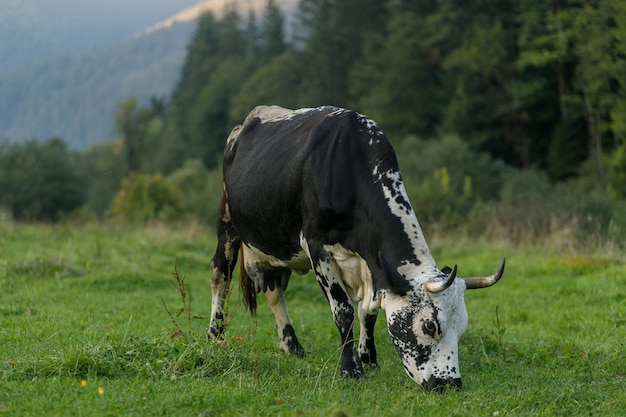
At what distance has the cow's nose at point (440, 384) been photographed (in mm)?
6461

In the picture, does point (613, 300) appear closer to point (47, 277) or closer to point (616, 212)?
point (47, 277)

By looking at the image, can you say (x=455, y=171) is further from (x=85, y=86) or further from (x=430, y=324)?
(x=85, y=86)

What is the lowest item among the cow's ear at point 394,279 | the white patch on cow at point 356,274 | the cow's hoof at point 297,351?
the cow's hoof at point 297,351

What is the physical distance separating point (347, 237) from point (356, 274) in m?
0.41

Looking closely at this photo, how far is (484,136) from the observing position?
5025 cm

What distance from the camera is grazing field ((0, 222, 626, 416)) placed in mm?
5910

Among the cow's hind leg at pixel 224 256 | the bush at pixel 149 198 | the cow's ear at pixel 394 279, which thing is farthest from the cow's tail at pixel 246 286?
the bush at pixel 149 198

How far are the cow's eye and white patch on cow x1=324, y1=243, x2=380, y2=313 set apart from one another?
28.6 inches

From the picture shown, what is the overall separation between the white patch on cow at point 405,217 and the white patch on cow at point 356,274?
0.54 meters

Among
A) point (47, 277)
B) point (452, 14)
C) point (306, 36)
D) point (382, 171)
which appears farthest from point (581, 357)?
point (306, 36)

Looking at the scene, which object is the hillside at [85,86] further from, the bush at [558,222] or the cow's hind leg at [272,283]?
the cow's hind leg at [272,283]

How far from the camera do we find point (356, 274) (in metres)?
7.59

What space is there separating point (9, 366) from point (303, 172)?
123 inches

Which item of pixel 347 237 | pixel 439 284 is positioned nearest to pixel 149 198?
pixel 347 237
